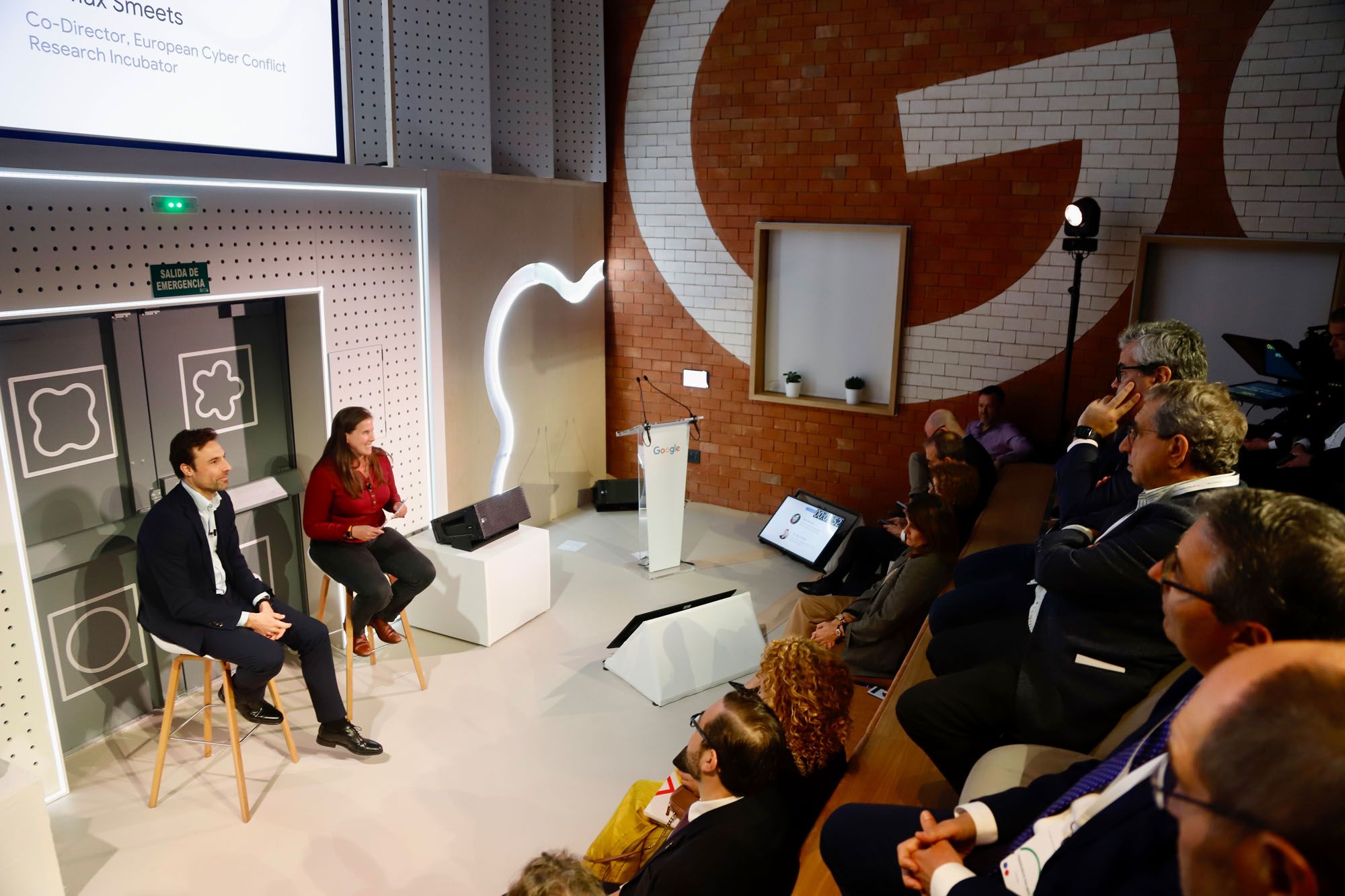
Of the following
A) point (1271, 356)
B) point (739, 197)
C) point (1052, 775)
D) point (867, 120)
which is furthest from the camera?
point (739, 197)

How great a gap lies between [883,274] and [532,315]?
254 cm

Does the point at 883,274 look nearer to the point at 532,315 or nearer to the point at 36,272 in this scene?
the point at 532,315

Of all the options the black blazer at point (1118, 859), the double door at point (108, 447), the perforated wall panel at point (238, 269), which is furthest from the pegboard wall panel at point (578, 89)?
the black blazer at point (1118, 859)

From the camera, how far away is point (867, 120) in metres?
6.19

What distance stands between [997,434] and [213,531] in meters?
4.73

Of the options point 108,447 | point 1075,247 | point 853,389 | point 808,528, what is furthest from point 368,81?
point 1075,247

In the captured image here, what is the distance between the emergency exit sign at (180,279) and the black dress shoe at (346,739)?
1993 mm

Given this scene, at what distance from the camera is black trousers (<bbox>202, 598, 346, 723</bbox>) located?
359 cm

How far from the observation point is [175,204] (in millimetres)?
3777

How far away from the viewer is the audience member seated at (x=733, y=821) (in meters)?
2.03

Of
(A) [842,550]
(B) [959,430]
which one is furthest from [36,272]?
(B) [959,430]

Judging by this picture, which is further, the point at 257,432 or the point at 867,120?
the point at 867,120

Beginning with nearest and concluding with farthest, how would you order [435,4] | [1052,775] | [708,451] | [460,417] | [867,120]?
[1052,775], [435,4], [460,417], [867,120], [708,451]

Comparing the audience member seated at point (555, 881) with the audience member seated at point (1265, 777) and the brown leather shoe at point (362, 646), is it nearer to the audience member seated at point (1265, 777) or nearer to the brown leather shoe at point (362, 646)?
the audience member seated at point (1265, 777)
